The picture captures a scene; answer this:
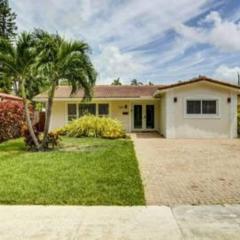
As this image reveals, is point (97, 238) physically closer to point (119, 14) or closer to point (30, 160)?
point (30, 160)

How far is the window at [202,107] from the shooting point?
24.3m

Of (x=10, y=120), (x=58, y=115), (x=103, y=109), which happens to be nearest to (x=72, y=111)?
(x=58, y=115)

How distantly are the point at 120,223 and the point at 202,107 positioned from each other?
18597 millimetres

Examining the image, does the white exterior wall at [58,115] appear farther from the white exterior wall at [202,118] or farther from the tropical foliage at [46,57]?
the tropical foliage at [46,57]

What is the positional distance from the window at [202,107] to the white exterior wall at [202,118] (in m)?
0.26

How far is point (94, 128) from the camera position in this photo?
25125mm

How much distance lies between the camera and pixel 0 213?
24.2ft

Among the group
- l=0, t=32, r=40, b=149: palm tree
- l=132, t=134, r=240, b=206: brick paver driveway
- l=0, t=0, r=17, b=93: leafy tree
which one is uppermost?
l=0, t=0, r=17, b=93: leafy tree

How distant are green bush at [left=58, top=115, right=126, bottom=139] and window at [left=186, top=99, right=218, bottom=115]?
14.8ft

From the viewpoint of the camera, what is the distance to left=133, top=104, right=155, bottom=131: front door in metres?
30.5

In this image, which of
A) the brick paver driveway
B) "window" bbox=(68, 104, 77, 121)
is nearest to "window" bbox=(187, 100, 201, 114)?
the brick paver driveway

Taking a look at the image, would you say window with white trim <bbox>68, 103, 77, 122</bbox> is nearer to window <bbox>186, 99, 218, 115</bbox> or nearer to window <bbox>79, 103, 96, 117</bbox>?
window <bbox>79, 103, 96, 117</bbox>

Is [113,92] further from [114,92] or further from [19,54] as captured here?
[19,54]

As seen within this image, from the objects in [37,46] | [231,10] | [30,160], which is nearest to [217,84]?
[231,10]
